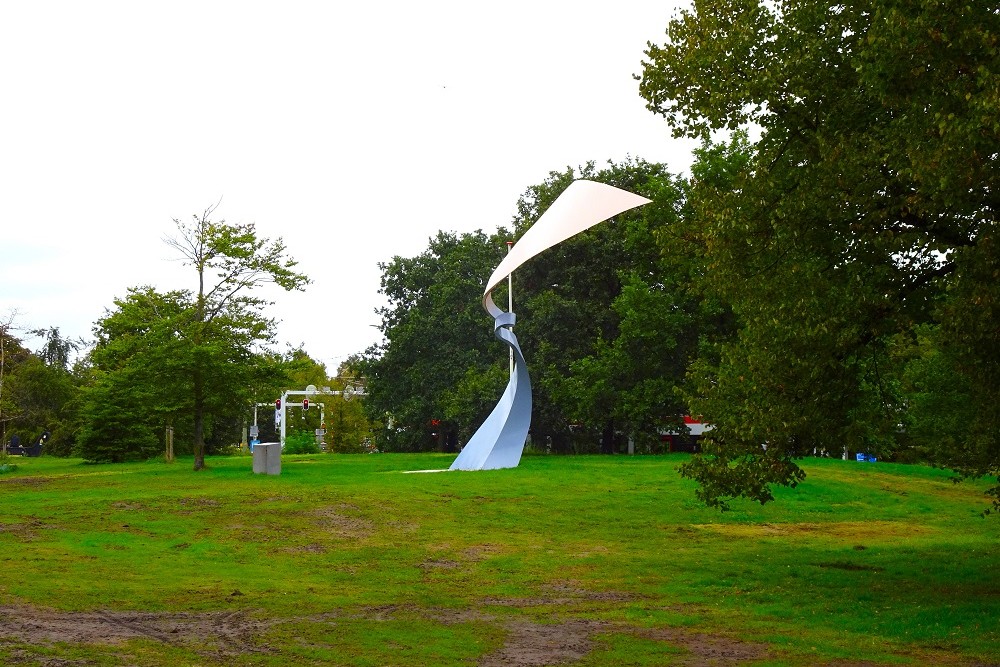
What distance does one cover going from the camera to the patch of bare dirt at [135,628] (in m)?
9.91

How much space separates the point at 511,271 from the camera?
33.2 metres

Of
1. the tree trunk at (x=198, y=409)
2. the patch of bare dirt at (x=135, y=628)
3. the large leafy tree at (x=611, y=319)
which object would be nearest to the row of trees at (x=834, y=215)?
the patch of bare dirt at (x=135, y=628)

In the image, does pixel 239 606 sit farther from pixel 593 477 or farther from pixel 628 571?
pixel 593 477

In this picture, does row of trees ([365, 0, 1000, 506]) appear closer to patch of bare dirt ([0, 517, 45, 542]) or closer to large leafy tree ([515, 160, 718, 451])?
patch of bare dirt ([0, 517, 45, 542])

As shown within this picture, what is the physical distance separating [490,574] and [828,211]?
7099mm

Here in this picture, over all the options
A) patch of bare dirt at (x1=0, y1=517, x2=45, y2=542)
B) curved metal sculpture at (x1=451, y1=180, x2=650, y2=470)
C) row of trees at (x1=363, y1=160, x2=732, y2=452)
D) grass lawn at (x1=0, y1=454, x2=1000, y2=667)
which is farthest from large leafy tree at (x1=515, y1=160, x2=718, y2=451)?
patch of bare dirt at (x1=0, y1=517, x2=45, y2=542)

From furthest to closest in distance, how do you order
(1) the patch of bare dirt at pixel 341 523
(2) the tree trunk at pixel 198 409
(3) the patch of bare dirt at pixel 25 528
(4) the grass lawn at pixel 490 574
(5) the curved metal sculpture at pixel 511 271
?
(2) the tree trunk at pixel 198 409
(5) the curved metal sculpture at pixel 511 271
(1) the patch of bare dirt at pixel 341 523
(3) the patch of bare dirt at pixel 25 528
(4) the grass lawn at pixel 490 574

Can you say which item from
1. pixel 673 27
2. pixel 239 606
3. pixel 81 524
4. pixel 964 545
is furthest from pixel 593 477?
pixel 239 606

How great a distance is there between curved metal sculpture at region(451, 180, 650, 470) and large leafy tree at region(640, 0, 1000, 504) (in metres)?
14.7

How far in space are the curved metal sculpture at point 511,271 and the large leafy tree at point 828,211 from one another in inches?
580

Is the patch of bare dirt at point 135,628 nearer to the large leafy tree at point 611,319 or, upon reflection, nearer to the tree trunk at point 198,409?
the tree trunk at point 198,409

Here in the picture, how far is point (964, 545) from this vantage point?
1962cm

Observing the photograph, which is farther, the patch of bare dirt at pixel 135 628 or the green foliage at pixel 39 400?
the green foliage at pixel 39 400

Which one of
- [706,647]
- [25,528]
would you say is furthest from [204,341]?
[706,647]
